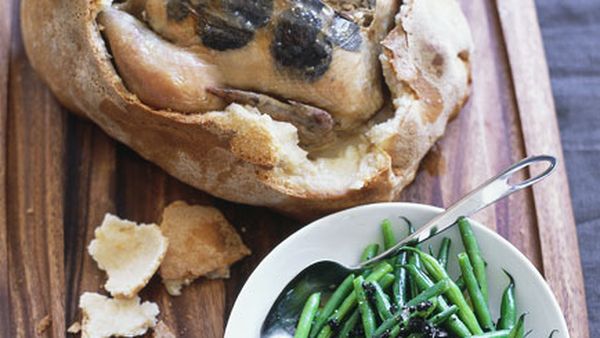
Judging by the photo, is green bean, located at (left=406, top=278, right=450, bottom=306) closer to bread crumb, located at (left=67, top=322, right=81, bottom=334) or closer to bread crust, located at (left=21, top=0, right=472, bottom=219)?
bread crust, located at (left=21, top=0, right=472, bottom=219)

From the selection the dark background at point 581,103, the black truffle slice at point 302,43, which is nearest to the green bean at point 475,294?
the dark background at point 581,103

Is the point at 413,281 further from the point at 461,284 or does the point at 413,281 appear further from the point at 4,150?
the point at 4,150

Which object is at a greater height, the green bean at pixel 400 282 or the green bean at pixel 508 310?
the green bean at pixel 400 282

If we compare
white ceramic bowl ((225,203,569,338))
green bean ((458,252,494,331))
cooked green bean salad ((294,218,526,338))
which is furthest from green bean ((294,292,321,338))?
green bean ((458,252,494,331))

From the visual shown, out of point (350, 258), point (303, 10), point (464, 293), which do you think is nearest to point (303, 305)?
point (350, 258)

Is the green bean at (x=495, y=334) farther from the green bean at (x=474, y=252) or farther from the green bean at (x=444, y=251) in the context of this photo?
the green bean at (x=444, y=251)

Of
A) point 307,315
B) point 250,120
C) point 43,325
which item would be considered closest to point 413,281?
point 307,315
